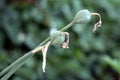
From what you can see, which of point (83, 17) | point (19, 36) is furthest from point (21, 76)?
point (83, 17)

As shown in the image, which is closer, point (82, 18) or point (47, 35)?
point (82, 18)

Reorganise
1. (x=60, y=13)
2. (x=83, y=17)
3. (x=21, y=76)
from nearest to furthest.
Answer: (x=83, y=17), (x=21, y=76), (x=60, y=13)

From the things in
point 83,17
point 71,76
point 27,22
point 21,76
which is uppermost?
point 83,17

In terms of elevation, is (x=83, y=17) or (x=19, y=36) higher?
(x=83, y=17)

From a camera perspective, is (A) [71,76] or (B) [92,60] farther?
(B) [92,60]

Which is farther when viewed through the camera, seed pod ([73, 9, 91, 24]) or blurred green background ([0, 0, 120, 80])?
blurred green background ([0, 0, 120, 80])

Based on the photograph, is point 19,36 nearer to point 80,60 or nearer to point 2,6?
point 2,6

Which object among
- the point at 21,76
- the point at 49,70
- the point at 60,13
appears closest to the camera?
the point at 21,76

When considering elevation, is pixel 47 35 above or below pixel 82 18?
below

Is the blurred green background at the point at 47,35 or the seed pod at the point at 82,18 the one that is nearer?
the seed pod at the point at 82,18

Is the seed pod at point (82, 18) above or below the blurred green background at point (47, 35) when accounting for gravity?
above

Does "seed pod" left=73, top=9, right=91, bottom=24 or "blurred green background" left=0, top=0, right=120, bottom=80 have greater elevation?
"seed pod" left=73, top=9, right=91, bottom=24
